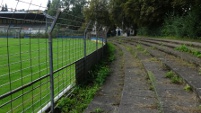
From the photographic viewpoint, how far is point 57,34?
340cm

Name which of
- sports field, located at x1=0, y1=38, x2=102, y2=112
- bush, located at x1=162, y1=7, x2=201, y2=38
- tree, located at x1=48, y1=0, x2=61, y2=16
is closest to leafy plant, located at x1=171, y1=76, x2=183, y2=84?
sports field, located at x1=0, y1=38, x2=102, y2=112

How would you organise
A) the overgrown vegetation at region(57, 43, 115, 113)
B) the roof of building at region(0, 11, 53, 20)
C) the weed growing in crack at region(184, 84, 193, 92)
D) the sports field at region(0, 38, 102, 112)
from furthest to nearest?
the weed growing in crack at region(184, 84, 193, 92) < the overgrown vegetation at region(57, 43, 115, 113) < the sports field at region(0, 38, 102, 112) < the roof of building at region(0, 11, 53, 20)

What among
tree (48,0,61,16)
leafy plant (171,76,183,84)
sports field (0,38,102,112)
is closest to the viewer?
sports field (0,38,102,112)

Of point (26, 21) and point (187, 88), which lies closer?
point (26, 21)

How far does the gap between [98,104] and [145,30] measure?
1589cm

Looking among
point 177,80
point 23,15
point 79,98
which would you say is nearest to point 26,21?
point 23,15

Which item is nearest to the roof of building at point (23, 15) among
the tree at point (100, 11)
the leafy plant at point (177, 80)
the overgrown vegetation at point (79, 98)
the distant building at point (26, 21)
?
the distant building at point (26, 21)

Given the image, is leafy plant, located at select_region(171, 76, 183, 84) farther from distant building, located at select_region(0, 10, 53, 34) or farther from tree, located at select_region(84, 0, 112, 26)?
tree, located at select_region(84, 0, 112, 26)

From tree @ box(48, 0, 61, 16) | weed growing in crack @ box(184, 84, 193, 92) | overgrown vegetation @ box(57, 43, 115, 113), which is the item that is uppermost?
tree @ box(48, 0, 61, 16)

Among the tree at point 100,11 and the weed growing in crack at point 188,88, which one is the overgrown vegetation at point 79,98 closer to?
the weed growing in crack at point 188,88

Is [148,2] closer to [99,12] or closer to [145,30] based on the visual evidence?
[145,30]

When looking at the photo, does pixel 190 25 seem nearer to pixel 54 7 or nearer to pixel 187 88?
pixel 187 88

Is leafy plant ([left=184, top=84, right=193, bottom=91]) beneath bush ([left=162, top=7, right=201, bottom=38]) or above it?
beneath

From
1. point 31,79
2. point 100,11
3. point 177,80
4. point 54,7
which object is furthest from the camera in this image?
point 100,11
